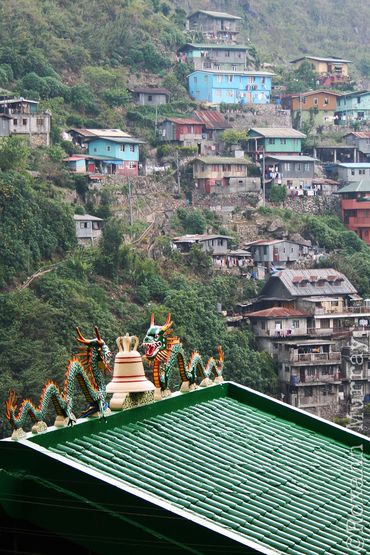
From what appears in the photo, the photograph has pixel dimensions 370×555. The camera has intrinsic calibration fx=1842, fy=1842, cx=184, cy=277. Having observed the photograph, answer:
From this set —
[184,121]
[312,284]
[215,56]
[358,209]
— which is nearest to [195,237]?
[312,284]

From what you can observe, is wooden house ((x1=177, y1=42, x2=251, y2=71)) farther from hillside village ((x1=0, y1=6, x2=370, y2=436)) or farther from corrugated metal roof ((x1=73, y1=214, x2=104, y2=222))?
corrugated metal roof ((x1=73, y1=214, x2=104, y2=222))

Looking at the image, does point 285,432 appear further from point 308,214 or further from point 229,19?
point 229,19

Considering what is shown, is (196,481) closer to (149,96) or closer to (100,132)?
(100,132)

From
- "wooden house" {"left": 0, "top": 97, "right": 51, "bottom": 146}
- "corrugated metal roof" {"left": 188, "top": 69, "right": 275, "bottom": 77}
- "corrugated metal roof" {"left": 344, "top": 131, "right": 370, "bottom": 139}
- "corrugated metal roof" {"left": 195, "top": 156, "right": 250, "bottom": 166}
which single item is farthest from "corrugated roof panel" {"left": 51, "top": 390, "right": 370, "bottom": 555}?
"corrugated metal roof" {"left": 344, "top": 131, "right": 370, "bottom": 139}

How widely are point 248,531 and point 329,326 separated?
4862 centimetres

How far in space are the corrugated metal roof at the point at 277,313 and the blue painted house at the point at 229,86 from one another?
1682 cm

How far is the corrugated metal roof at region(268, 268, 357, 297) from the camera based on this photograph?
6109 centimetres

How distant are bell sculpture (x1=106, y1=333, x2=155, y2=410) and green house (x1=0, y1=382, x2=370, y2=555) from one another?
0.31ft

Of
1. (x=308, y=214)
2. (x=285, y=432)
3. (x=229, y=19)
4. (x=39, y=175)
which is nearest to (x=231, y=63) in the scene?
(x=229, y=19)

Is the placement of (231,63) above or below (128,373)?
above

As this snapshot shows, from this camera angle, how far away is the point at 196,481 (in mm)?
13141

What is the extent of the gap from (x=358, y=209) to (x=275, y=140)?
4582 millimetres

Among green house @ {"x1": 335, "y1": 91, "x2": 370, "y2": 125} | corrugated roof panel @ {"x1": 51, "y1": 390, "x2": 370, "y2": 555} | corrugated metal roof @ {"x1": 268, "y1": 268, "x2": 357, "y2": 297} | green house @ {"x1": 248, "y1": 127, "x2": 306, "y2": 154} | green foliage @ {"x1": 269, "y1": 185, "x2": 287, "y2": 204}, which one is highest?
green house @ {"x1": 335, "y1": 91, "x2": 370, "y2": 125}

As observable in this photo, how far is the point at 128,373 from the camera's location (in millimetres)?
14227
